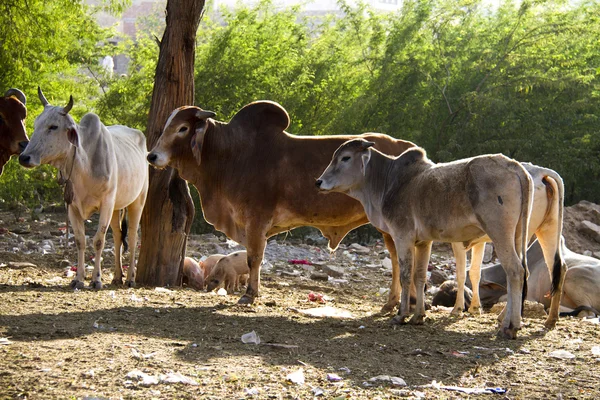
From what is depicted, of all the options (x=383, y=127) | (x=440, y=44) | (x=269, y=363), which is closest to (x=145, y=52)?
(x=383, y=127)

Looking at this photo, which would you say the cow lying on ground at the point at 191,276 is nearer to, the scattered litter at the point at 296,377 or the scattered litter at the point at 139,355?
the scattered litter at the point at 139,355

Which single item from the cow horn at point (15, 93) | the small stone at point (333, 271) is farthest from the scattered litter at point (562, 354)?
the cow horn at point (15, 93)

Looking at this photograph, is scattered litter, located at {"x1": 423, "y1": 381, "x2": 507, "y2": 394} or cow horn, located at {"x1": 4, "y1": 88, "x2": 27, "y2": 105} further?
cow horn, located at {"x1": 4, "y1": 88, "x2": 27, "y2": 105}

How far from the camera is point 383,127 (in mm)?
14930

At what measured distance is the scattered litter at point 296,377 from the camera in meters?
4.60

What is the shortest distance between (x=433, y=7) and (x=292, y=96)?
11.1 feet

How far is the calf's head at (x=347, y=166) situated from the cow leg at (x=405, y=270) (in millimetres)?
652

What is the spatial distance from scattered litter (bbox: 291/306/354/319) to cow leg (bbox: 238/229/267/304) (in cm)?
43

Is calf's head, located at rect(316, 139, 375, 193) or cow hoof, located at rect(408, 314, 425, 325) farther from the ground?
calf's head, located at rect(316, 139, 375, 193)

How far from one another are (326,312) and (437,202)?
1.59m

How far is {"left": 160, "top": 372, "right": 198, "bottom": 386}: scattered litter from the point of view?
14.5 ft

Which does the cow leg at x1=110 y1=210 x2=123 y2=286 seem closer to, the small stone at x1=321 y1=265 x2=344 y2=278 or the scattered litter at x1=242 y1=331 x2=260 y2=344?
the small stone at x1=321 y1=265 x2=344 y2=278

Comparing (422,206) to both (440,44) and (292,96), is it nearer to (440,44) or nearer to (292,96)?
(292,96)

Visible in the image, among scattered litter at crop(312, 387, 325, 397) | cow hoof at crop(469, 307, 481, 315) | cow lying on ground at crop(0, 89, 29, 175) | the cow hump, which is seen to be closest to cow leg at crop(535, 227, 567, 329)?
cow hoof at crop(469, 307, 481, 315)
